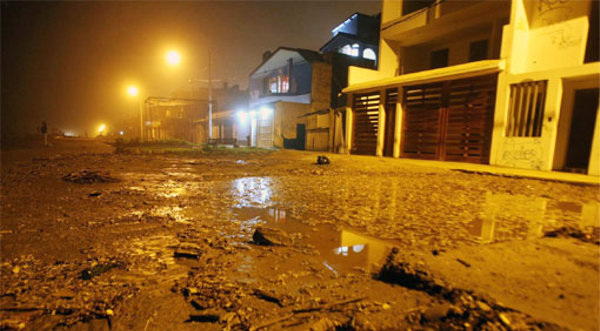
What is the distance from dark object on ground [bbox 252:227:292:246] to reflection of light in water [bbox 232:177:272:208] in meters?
1.64

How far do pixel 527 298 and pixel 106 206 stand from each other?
5111mm

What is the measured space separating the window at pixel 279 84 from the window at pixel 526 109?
1941cm

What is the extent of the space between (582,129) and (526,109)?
2.10 metres

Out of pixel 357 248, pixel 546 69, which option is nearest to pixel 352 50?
pixel 546 69

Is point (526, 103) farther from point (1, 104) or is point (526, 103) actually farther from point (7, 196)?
point (1, 104)

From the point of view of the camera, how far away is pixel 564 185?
6996 mm

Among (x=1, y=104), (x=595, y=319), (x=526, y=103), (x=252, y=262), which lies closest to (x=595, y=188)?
(x=526, y=103)

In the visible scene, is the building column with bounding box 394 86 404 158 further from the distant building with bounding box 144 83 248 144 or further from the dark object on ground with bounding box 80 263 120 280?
the distant building with bounding box 144 83 248 144

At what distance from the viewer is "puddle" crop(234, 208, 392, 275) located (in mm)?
2630

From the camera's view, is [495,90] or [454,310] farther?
[495,90]

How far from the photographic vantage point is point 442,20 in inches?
511

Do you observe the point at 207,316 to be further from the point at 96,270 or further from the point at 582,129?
the point at 582,129

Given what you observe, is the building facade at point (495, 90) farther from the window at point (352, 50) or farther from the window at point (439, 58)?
the window at point (352, 50)

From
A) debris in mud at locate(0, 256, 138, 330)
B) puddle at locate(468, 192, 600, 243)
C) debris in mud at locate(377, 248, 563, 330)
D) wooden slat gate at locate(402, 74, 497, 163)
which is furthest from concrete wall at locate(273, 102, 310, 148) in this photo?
debris in mud at locate(377, 248, 563, 330)
